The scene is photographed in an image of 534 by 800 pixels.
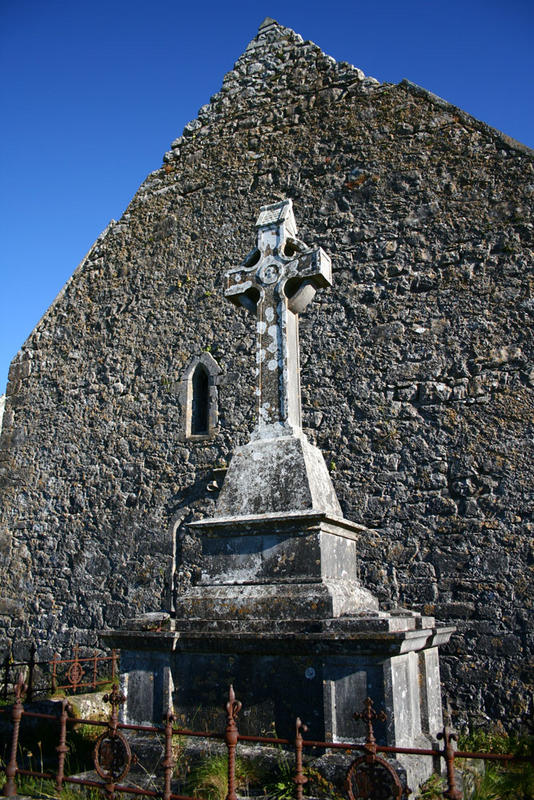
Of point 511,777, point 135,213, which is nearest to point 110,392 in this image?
point 135,213

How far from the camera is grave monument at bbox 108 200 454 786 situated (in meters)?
3.69

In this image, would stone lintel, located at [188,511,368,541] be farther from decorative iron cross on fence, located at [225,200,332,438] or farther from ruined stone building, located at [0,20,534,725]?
ruined stone building, located at [0,20,534,725]

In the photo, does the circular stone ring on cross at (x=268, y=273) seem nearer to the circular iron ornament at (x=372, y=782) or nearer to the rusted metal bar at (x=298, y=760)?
the rusted metal bar at (x=298, y=760)

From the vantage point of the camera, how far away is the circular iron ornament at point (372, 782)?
9.87 ft

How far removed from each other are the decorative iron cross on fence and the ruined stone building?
11.7ft

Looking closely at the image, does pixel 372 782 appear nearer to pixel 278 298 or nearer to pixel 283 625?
pixel 283 625

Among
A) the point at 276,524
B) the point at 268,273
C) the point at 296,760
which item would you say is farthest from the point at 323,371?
the point at 296,760

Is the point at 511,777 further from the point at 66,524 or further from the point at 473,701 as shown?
the point at 66,524

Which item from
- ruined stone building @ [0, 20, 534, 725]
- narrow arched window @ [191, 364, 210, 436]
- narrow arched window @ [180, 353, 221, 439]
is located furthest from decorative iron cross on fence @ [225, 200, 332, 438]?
narrow arched window @ [191, 364, 210, 436]

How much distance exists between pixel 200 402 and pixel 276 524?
5.76m

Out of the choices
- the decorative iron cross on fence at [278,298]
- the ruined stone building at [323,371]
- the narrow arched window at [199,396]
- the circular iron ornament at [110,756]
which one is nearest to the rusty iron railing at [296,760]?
the circular iron ornament at [110,756]

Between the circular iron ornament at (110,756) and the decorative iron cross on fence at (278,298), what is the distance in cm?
221

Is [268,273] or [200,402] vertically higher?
[200,402]

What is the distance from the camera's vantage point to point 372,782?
3.10 m
